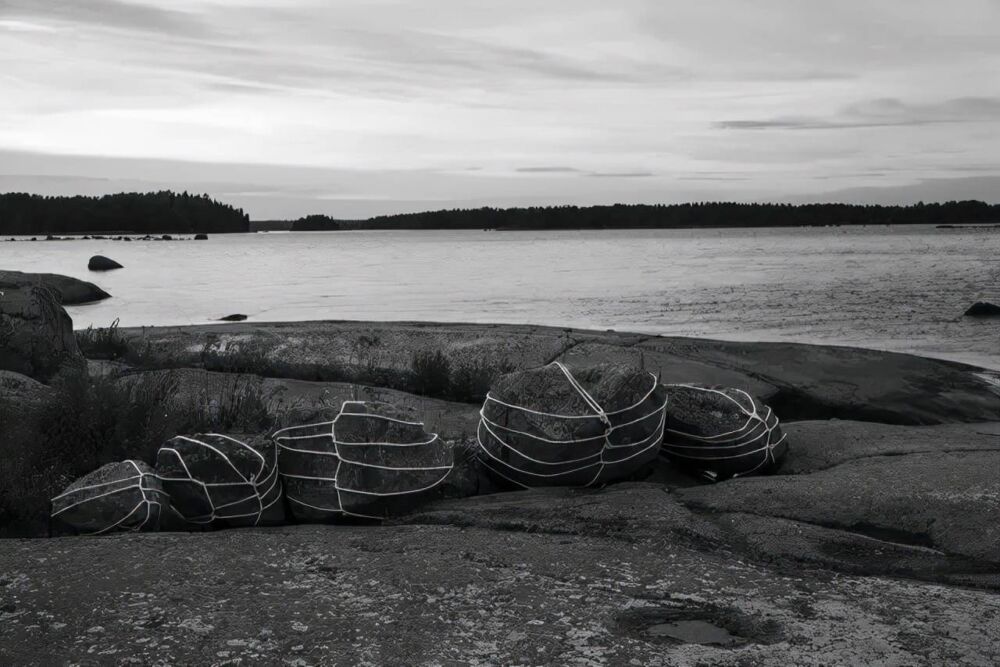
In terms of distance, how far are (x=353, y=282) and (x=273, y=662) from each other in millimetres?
43352

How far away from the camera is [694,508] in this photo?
18.0ft

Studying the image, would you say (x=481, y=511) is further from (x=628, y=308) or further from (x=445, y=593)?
(x=628, y=308)

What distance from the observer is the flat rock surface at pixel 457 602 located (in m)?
3.58

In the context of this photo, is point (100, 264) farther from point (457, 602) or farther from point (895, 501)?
point (457, 602)

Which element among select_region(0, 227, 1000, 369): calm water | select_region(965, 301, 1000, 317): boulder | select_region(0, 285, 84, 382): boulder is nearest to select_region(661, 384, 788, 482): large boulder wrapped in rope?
select_region(0, 285, 84, 382): boulder

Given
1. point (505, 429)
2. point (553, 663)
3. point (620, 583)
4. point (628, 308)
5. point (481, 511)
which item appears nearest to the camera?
point (553, 663)

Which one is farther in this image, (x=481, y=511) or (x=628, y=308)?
(x=628, y=308)

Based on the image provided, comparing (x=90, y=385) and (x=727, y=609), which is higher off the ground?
(x=90, y=385)

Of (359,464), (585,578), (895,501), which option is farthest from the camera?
(359,464)

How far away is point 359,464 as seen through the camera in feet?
18.6

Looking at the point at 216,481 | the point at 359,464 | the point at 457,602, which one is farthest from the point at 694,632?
the point at 216,481

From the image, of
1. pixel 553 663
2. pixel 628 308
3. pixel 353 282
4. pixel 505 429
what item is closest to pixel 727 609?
pixel 553 663

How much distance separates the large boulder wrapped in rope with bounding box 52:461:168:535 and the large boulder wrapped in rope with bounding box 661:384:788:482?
357 cm

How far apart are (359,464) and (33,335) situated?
450cm
